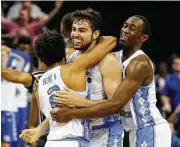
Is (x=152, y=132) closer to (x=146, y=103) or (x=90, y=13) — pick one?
(x=146, y=103)

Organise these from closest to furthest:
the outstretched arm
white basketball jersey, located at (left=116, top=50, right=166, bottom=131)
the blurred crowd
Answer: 1. white basketball jersey, located at (left=116, top=50, right=166, bottom=131)
2. the blurred crowd
3. the outstretched arm

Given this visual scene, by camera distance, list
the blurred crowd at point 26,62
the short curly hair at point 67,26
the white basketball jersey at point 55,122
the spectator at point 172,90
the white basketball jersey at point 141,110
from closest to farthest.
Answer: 1. the white basketball jersey at point 55,122
2. the white basketball jersey at point 141,110
3. the short curly hair at point 67,26
4. the blurred crowd at point 26,62
5. the spectator at point 172,90

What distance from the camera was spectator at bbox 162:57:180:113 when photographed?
11.6m

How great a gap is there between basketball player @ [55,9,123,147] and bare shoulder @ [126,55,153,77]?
5.0 inches

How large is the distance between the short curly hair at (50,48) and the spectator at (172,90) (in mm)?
5808

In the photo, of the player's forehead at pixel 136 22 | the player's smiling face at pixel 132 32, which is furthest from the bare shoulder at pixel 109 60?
the player's forehead at pixel 136 22

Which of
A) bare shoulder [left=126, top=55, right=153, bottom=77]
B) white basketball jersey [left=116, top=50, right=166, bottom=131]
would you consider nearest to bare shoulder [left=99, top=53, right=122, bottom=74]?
bare shoulder [left=126, top=55, right=153, bottom=77]

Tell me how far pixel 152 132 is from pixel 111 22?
24.6ft

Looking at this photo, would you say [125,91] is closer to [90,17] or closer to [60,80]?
[60,80]

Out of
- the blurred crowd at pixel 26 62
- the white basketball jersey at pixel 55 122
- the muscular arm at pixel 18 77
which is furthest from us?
the blurred crowd at pixel 26 62

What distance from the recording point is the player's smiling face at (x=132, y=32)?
6344 mm

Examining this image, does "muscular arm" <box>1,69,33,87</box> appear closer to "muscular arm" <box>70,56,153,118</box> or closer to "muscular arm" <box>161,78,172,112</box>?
"muscular arm" <box>70,56,153,118</box>

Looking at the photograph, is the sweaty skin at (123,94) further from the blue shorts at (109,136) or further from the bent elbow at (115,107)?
the blue shorts at (109,136)

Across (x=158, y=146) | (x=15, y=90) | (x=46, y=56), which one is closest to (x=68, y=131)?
(x=46, y=56)
